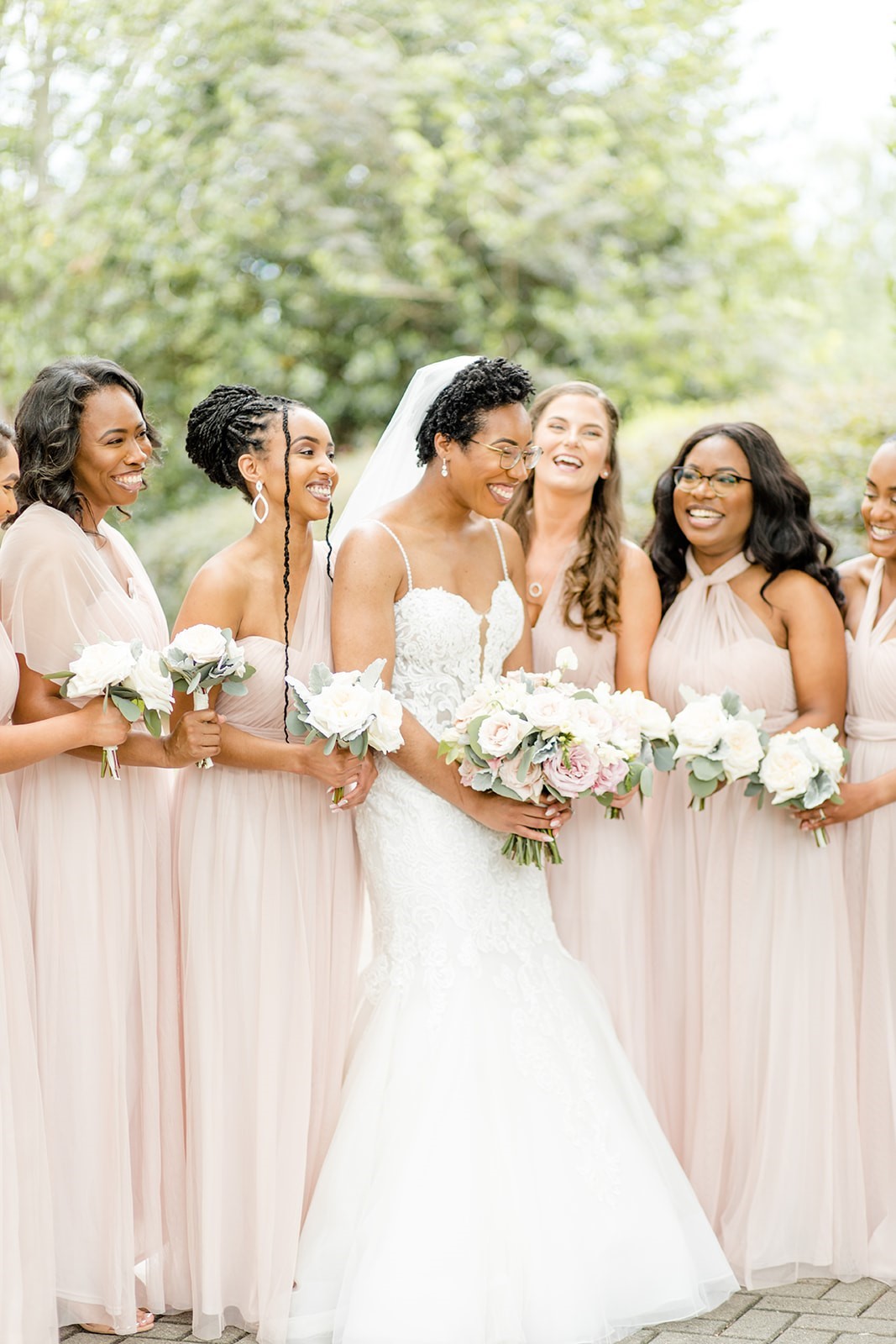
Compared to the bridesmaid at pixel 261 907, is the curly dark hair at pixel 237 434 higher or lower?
higher

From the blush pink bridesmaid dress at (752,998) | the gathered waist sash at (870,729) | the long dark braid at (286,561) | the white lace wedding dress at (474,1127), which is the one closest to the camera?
the white lace wedding dress at (474,1127)

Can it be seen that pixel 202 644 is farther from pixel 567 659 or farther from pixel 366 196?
pixel 366 196

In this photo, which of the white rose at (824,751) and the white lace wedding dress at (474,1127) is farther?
the white rose at (824,751)

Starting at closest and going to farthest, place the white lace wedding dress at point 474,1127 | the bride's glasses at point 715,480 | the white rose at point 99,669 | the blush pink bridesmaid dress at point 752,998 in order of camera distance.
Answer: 1. the white rose at point 99,669
2. the white lace wedding dress at point 474,1127
3. the blush pink bridesmaid dress at point 752,998
4. the bride's glasses at point 715,480

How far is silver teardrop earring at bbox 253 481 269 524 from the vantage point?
444cm

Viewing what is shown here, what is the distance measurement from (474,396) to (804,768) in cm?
155

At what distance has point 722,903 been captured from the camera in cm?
494

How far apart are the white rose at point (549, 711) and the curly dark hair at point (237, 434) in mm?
738

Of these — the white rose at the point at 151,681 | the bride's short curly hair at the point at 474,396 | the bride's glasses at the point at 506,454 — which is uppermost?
the bride's short curly hair at the point at 474,396

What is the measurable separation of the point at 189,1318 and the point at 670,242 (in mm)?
11764

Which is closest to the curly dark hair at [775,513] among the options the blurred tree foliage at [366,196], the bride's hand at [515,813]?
the bride's hand at [515,813]

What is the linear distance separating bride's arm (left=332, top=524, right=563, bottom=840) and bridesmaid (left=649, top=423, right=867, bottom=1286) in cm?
83

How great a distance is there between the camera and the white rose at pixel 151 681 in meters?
3.92

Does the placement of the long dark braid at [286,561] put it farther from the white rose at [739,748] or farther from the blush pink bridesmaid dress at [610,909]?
the white rose at [739,748]
